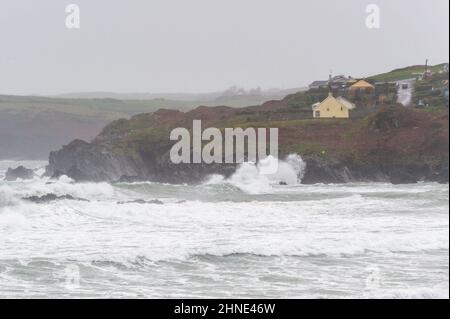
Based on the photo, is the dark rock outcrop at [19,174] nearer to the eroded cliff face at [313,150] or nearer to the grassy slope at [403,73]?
the eroded cliff face at [313,150]

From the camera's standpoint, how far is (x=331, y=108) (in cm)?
5341

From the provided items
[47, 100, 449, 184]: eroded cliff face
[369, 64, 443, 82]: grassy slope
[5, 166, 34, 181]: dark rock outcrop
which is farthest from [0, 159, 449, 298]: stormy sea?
[369, 64, 443, 82]: grassy slope

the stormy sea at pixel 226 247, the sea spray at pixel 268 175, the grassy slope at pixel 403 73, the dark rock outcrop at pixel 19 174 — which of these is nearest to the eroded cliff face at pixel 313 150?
the sea spray at pixel 268 175

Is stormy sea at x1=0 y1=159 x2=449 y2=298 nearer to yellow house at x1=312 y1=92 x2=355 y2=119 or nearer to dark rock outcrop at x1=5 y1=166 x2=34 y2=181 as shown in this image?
dark rock outcrop at x1=5 y1=166 x2=34 y2=181

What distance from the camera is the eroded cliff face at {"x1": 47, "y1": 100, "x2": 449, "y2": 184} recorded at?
42125 millimetres

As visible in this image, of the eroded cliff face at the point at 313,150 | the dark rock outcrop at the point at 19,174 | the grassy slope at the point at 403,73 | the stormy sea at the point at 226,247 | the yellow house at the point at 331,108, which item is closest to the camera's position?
the stormy sea at the point at 226,247

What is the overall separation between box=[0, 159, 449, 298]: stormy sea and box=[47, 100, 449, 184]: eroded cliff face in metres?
11.6

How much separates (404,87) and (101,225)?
3956cm

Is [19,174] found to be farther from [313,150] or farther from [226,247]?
[226,247]

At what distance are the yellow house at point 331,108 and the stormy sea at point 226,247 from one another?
22.5m

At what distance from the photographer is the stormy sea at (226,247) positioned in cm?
1388

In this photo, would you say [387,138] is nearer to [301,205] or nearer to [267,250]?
[301,205]

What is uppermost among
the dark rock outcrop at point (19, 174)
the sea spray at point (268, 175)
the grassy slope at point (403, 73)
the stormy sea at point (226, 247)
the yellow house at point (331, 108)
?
the grassy slope at point (403, 73)

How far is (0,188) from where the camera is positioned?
27.9 m
